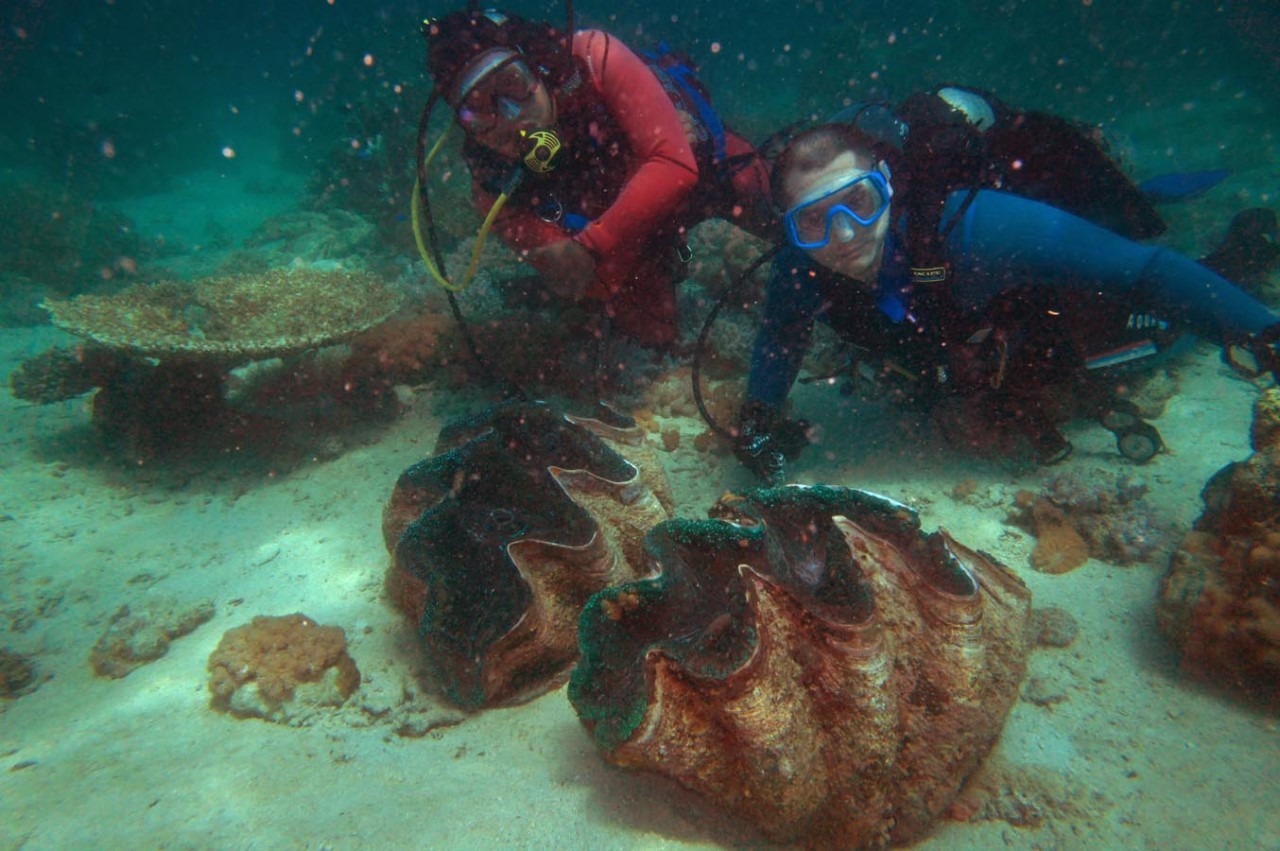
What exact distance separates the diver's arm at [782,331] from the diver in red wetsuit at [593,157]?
93cm

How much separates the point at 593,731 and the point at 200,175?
2911 cm

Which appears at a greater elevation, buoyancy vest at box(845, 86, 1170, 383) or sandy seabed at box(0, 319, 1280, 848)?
buoyancy vest at box(845, 86, 1170, 383)

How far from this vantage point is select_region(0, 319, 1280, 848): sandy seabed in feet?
6.42

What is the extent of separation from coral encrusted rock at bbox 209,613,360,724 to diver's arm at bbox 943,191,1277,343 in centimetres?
406

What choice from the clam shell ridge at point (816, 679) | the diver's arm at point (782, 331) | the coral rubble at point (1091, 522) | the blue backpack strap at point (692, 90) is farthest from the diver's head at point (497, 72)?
the coral rubble at point (1091, 522)

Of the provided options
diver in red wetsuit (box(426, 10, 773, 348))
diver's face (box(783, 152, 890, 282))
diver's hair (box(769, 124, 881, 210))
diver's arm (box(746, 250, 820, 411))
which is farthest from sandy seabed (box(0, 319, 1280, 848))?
diver's hair (box(769, 124, 881, 210))

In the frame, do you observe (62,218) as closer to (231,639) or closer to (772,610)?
(231,639)

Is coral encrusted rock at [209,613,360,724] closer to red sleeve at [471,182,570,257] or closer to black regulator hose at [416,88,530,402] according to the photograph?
black regulator hose at [416,88,530,402]

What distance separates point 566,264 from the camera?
398 cm

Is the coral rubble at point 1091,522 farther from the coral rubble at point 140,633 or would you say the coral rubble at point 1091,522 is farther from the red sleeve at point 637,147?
the coral rubble at point 140,633

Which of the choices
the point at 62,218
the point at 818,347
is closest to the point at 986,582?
the point at 818,347

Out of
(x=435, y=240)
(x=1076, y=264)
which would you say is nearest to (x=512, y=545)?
(x=435, y=240)

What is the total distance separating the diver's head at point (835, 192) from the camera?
309 cm

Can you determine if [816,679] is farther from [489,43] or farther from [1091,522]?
[489,43]
